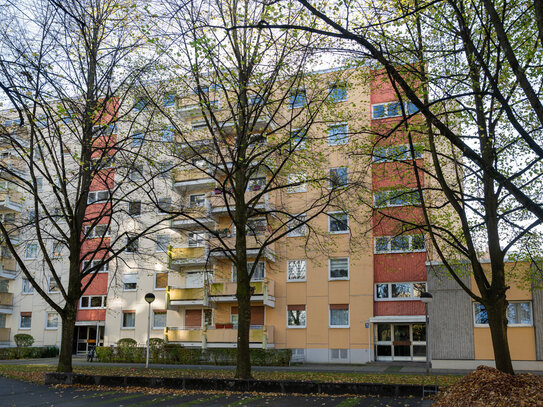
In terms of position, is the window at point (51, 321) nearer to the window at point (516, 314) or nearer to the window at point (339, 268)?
the window at point (339, 268)

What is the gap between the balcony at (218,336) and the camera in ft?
102

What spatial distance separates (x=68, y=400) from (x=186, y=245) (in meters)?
22.5

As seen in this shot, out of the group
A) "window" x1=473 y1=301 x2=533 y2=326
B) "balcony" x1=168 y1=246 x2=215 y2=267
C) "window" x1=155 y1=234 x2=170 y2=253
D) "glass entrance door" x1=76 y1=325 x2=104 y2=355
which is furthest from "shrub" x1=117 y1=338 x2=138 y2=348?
"window" x1=473 y1=301 x2=533 y2=326

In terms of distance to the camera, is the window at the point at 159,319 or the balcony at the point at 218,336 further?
the window at the point at 159,319

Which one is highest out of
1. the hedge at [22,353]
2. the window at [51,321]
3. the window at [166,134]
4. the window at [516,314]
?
the window at [166,134]

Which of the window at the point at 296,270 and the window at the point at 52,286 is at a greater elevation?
the window at the point at 296,270

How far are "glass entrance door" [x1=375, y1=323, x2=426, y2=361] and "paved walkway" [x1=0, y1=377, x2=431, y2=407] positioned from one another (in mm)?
17035

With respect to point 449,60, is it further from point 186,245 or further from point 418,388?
point 186,245

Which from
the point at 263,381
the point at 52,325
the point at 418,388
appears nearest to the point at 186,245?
the point at 52,325

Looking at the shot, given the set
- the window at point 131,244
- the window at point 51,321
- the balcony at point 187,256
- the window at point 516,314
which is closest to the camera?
the window at point 131,244

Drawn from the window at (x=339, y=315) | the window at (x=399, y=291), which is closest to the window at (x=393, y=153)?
the window at (x=399, y=291)

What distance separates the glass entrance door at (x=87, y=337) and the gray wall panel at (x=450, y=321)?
2361cm

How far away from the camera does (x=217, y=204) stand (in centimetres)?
3472

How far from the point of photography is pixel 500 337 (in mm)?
14938
